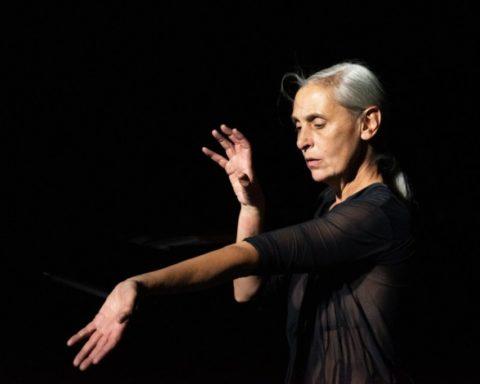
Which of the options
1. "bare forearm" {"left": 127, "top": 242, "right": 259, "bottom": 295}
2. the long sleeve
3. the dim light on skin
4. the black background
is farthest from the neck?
the black background

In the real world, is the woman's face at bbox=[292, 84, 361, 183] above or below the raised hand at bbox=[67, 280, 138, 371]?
above

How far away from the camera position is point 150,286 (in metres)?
0.91

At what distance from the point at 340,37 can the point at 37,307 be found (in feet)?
6.34

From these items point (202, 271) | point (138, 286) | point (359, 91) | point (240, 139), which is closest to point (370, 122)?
point (359, 91)

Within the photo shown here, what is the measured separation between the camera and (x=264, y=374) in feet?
9.01

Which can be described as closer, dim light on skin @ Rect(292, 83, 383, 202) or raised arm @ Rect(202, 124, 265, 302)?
dim light on skin @ Rect(292, 83, 383, 202)

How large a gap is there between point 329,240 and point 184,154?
2138 mm

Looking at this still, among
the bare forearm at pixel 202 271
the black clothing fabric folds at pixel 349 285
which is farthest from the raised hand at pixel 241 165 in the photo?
the bare forearm at pixel 202 271

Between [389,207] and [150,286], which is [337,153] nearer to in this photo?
[389,207]

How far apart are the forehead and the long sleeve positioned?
0.68ft

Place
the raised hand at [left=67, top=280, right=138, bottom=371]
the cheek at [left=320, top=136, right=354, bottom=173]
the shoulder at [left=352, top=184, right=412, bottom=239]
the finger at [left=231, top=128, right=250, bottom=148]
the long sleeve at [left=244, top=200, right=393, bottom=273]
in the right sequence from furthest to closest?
1. the finger at [left=231, top=128, right=250, bottom=148]
2. the cheek at [left=320, top=136, right=354, bottom=173]
3. the shoulder at [left=352, top=184, right=412, bottom=239]
4. the long sleeve at [left=244, top=200, right=393, bottom=273]
5. the raised hand at [left=67, top=280, right=138, bottom=371]

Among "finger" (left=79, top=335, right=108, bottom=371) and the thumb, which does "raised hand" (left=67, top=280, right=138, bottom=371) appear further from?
the thumb

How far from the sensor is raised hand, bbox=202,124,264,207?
4.69ft

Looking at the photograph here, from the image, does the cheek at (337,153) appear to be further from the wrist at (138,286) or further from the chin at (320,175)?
the wrist at (138,286)
